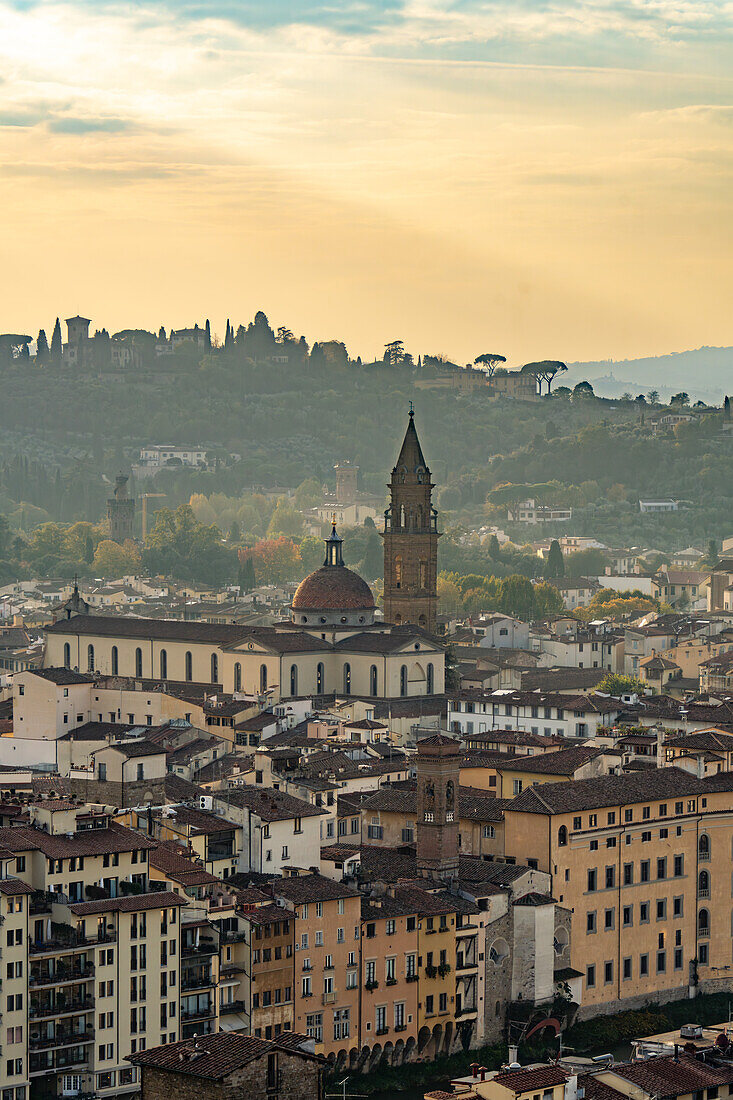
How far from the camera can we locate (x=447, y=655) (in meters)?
63.2

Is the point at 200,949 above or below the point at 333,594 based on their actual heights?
below

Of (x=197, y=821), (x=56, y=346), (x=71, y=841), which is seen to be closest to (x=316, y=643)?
(x=197, y=821)

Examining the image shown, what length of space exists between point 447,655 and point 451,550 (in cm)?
5251

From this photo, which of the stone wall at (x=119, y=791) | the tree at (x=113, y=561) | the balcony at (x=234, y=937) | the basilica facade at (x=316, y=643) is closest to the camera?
the balcony at (x=234, y=937)

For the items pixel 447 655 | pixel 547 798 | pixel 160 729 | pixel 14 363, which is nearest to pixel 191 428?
pixel 14 363

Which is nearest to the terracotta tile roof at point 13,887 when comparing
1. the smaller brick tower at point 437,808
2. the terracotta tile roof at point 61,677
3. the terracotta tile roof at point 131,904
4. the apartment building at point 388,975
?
the terracotta tile roof at point 131,904

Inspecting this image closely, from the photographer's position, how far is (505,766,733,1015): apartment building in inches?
1442

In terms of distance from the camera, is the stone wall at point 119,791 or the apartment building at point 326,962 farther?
the stone wall at point 119,791

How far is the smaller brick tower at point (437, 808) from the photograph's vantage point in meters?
36.1

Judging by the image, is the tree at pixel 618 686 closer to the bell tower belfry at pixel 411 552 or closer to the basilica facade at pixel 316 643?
the basilica facade at pixel 316 643

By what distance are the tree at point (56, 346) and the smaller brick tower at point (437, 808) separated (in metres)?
145

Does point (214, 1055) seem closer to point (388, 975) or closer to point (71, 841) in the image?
point (71, 841)

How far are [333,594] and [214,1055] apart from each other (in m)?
39.6

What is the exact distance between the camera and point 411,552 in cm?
6800
